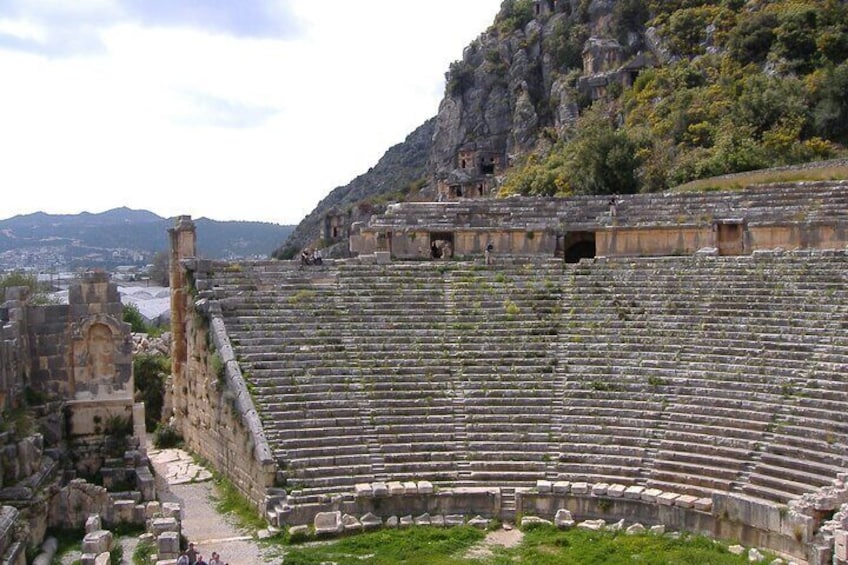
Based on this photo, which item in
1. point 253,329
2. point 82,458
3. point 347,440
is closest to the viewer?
point 347,440

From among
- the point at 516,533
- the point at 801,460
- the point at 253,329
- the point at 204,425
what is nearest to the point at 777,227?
the point at 801,460

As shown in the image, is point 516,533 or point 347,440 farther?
point 347,440

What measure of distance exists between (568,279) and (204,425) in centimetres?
801

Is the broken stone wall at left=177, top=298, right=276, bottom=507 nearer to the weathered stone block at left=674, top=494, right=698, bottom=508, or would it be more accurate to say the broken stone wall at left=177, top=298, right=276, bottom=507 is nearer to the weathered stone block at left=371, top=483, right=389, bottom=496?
the weathered stone block at left=371, top=483, right=389, bottom=496

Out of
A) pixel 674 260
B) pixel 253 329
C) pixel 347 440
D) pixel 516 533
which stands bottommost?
pixel 516 533

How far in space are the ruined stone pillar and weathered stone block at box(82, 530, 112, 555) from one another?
7279 millimetres

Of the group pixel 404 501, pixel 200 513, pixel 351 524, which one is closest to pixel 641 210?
pixel 404 501

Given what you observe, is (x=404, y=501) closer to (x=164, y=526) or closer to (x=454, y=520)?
(x=454, y=520)

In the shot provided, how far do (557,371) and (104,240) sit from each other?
16293 cm

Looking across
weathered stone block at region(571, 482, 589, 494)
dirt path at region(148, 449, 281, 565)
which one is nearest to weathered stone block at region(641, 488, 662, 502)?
weathered stone block at region(571, 482, 589, 494)

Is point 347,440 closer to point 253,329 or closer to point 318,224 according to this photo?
point 253,329

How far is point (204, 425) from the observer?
55.8 ft

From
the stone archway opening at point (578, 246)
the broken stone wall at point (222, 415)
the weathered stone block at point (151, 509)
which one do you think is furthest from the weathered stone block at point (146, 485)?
the stone archway opening at point (578, 246)

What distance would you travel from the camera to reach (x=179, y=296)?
62.6ft
